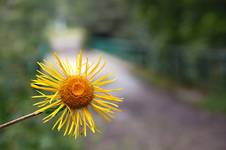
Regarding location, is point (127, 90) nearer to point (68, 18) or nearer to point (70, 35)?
point (68, 18)

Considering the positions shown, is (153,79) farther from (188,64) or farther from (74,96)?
(74,96)

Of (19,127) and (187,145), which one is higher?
(19,127)

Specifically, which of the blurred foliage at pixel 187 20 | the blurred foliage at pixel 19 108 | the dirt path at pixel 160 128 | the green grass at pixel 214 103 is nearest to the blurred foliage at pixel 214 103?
the green grass at pixel 214 103

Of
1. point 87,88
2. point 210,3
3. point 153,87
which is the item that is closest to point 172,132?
point 210,3

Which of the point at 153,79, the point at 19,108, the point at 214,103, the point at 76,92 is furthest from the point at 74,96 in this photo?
the point at 153,79

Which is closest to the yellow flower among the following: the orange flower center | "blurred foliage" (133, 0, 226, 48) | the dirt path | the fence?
the orange flower center

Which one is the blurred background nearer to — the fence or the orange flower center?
the fence

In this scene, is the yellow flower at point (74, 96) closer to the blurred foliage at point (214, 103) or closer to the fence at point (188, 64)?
the blurred foliage at point (214, 103)
